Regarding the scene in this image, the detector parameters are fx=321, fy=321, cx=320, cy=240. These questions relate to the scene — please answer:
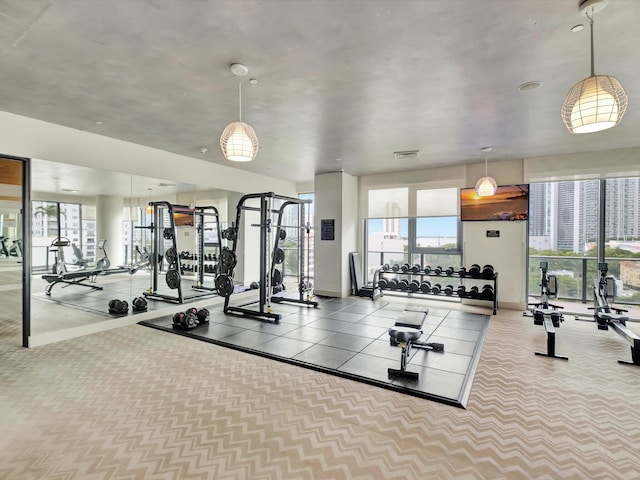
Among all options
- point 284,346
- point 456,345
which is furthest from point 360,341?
point 456,345

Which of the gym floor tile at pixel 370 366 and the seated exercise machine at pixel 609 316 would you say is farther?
the seated exercise machine at pixel 609 316

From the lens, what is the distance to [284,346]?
4.28 m

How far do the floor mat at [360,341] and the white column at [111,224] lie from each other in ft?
4.25

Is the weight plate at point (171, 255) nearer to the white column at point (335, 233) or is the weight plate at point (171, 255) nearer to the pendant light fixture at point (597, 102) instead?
the white column at point (335, 233)

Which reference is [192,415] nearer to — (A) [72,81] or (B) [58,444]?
(B) [58,444]

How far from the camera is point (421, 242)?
7766mm

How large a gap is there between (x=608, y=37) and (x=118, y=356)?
5741mm

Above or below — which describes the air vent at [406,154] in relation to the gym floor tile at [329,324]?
above

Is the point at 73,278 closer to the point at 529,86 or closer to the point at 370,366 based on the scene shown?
the point at 370,366

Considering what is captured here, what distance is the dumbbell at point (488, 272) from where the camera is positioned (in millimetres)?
6387

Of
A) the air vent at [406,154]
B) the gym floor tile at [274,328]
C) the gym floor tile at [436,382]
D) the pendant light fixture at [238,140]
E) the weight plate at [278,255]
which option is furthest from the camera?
the weight plate at [278,255]

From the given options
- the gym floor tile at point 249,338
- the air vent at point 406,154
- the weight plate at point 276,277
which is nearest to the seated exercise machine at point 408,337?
the gym floor tile at point 249,338

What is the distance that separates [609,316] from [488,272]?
202 cm

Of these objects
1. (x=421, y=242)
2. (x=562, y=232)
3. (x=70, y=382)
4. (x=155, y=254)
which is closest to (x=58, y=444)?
(x=70, y=382)
